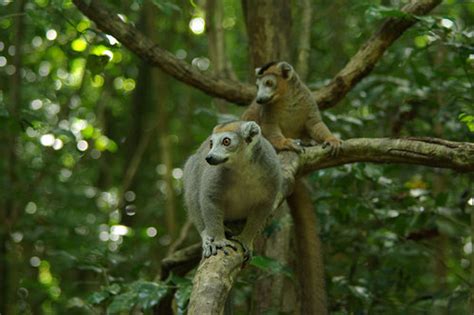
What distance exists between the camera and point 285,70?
19.7 feet

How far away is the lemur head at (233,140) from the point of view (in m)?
4.16

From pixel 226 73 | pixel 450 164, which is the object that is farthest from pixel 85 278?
pixel 450 164

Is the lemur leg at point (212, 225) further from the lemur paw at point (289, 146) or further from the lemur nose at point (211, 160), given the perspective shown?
the lemur paw at point (289, 146)

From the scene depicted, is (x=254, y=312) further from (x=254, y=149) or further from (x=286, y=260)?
(x=254, y=149)

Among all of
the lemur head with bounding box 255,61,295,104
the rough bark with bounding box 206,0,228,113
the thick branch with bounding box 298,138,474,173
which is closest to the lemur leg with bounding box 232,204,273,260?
the thick branch with bounding box 298,138,474,173

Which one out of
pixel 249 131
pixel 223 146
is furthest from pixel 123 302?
pixel 249 131

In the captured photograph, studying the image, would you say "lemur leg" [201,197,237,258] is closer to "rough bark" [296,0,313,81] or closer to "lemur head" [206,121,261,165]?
"lemur head" [206,121,261,165]

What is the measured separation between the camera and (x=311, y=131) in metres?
6.00

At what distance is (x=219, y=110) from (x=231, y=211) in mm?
3517

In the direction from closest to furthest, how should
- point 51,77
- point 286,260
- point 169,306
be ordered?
point 169,306
point 286,260
point 51,77

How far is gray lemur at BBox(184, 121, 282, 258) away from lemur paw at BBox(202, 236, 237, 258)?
0.11m

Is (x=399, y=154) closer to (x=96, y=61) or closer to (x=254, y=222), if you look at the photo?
(x=254, y=222)

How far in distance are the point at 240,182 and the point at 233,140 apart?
270 mm

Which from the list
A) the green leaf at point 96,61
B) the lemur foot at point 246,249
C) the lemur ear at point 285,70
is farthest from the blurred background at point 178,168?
the lemur ear at point 285,70
